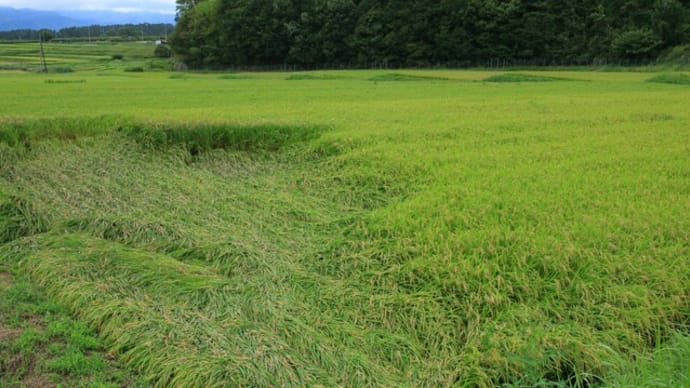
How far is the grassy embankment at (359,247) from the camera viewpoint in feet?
9.96

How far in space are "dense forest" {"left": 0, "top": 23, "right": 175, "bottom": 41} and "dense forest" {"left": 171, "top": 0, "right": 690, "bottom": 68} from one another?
40.7 meters

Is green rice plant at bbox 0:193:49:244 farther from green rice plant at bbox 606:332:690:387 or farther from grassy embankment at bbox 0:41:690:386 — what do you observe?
green rice plant at bbox 606:332:690:387

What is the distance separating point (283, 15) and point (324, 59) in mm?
4571

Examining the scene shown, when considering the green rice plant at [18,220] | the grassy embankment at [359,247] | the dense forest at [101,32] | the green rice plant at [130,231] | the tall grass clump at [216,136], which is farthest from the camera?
the dense forest at [101,32]

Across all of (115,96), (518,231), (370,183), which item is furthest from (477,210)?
(115,96)

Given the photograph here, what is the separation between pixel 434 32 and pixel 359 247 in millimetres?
39291

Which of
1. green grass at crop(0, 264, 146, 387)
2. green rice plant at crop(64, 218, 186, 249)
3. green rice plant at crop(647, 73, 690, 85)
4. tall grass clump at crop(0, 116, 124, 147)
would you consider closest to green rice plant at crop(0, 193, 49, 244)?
green rice plant at crop(64, 218, 186, 249)

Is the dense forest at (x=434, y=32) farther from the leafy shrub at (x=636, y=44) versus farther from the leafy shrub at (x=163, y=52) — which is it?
the leafy shrub at (x=163, y=52)

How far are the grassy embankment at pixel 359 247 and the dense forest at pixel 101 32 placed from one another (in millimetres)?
79158

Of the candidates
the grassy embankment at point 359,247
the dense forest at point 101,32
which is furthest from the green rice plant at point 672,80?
the dense forest at point 101,32

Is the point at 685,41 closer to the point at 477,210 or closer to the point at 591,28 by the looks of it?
the point at 591,28

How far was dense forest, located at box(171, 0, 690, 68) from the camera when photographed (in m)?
35.6

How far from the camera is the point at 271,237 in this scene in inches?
187

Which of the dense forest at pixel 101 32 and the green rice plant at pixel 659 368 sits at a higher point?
the dense forest at pixel 101 32
